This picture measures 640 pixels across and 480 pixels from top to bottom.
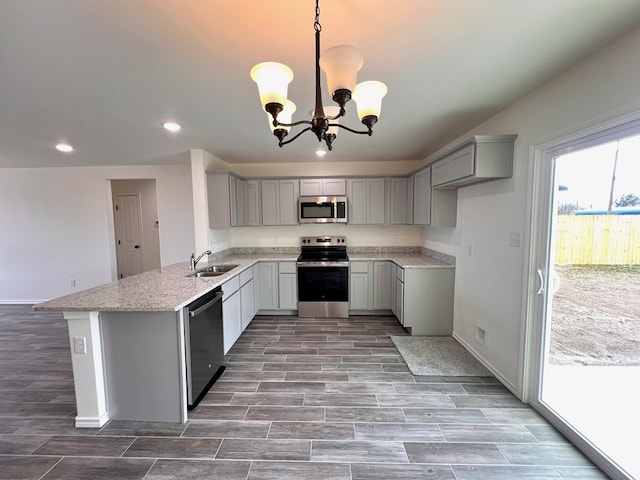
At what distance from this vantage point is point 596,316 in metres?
1.86

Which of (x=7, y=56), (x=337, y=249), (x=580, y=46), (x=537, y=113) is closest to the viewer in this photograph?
(x=580, y=46)

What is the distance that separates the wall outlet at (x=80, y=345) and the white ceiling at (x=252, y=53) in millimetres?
1841

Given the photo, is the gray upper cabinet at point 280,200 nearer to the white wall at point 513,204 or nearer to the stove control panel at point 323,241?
the stove control panel at point 323,241

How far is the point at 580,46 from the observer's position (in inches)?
59.6

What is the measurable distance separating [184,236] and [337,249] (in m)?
2.66

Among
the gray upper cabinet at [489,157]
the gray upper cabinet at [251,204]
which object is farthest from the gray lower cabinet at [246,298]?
the gray upper cabinet at [489,157]

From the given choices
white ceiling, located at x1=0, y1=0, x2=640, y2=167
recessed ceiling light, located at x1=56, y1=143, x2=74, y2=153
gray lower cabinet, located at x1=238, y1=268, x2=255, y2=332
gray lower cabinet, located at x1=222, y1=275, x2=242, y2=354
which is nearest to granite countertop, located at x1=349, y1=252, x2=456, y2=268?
gray lower cabinet, located at x1=238, y1=268, x2=255, y2=332

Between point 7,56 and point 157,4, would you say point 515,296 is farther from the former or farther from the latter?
point 7,56

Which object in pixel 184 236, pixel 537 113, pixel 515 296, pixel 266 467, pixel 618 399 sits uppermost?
pixel 537 113

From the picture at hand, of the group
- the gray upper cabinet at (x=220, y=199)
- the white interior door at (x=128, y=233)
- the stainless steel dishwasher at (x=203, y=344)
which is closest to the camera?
the stainless steel dishwasher at (x=203, y=344)

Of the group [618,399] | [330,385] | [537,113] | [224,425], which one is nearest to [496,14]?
[537,113]

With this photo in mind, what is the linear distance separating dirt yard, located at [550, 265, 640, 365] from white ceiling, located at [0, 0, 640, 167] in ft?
4.55

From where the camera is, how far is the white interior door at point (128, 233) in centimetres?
570

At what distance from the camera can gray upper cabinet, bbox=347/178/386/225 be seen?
4.29 meters
